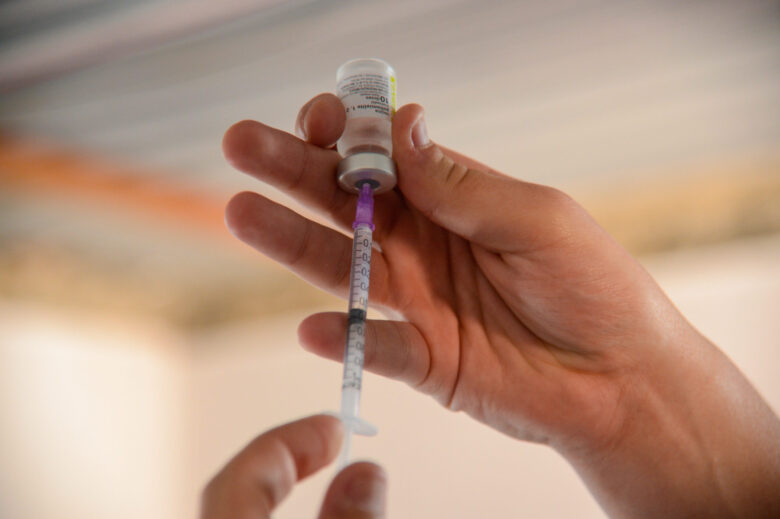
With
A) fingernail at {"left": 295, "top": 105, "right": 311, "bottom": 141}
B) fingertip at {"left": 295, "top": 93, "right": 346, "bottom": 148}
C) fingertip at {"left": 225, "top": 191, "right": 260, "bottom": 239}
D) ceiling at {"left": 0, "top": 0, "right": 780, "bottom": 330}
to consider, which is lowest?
fingertip at {"left": 225, "top": 191, "right": 260, "bottom": 239}

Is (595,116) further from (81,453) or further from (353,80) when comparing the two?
(81,453)

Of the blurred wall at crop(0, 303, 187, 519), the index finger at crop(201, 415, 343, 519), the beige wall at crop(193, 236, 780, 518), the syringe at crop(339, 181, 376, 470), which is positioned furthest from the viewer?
the blurred wall at crop(0, 303, 187, 519)

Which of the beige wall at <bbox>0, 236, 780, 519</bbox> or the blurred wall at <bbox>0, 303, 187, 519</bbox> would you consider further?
the blurred wall at <bbox>0, 303, 187, 519</bbox>

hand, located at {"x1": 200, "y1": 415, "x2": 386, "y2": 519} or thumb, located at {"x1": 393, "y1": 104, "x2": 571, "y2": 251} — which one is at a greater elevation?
thumb, located at {"x1": 393, "y1": 104, "x2": 571, "y2": 251}

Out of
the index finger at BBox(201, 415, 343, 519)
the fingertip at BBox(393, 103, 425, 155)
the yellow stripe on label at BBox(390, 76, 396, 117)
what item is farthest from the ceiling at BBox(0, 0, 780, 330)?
the index finger at BBox(201, 415, 343, 519)

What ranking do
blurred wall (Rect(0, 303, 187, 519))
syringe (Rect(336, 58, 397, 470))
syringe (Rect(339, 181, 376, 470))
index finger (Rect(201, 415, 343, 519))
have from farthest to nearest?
blurred wall (Rect(0, 303, 187, 519))
syringe (Rect(336, 58, 397, 470))
syringe (Rect(339, 181, 376, 470))
index finger (Rect(201, 415, 343, 519))

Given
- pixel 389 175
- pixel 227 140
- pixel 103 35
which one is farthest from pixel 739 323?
pixel 103 35

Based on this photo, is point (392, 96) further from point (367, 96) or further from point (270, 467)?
point (270, 467)

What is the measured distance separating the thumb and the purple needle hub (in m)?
0.06

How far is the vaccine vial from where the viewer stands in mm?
925

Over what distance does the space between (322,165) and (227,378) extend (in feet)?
9.02

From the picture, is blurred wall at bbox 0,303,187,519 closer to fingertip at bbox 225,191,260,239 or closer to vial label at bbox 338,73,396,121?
fingertip at bbox 225,191,260,239

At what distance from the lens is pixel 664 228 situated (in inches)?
108

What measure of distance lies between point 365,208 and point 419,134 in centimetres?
15
